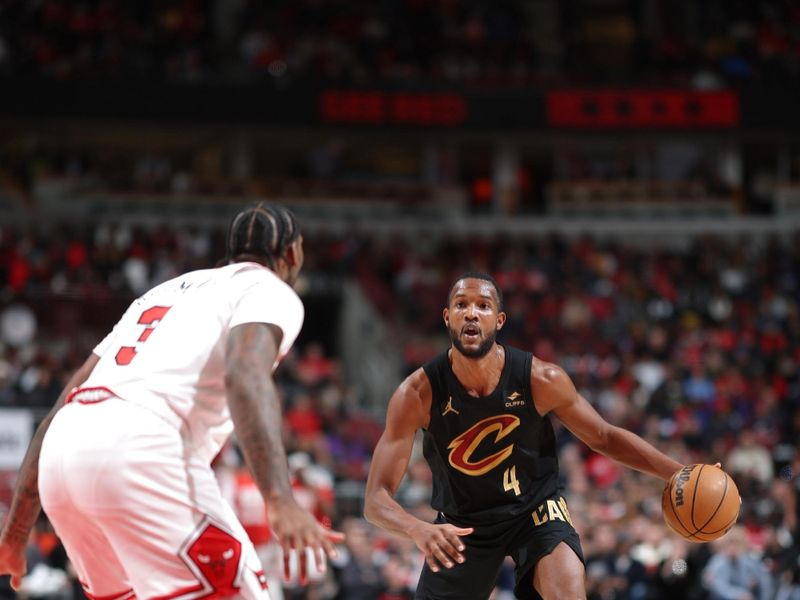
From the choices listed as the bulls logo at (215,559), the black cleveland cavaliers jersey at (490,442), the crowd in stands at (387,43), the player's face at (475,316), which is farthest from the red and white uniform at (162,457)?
the crowd in stands at (387,43)

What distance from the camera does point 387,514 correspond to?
568 cm

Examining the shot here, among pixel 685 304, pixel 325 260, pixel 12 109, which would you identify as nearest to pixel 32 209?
pixel 12 109

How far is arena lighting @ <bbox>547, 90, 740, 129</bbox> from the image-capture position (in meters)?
27.9

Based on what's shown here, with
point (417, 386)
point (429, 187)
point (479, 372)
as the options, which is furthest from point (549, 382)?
point (429, 187)

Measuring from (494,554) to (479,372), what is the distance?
941mm

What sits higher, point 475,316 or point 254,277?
point 254,277

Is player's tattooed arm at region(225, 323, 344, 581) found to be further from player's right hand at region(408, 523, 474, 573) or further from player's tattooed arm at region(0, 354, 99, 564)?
player's right hand at region(408, 523, 474, 573)

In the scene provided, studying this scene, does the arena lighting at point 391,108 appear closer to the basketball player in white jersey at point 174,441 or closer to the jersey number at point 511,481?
the jersey number at point 511,481

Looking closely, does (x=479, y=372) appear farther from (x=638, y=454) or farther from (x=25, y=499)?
(x=25, y=499)

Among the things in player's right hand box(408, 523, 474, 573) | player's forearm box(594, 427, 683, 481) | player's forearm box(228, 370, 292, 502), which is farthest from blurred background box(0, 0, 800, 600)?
player's forearm box(228, 370, 292, 502)

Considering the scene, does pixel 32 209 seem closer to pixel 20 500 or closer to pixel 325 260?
pixel 325 260

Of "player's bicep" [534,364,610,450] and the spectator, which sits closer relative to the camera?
"player's bicep" [534,364,610,450]

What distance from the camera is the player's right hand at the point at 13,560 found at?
4.25 m

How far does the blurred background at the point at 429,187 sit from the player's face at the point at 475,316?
8767 mm
